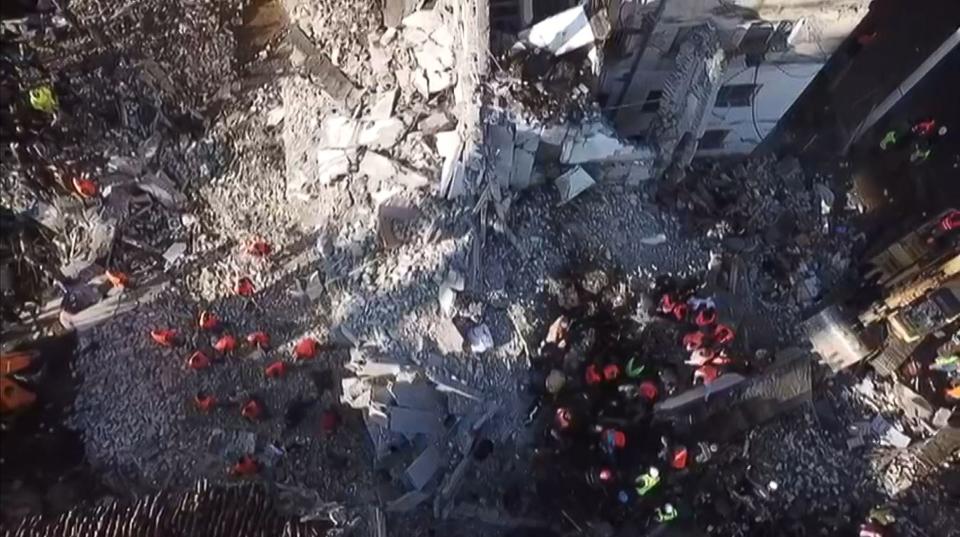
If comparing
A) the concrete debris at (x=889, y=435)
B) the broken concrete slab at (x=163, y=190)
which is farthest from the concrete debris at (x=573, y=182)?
the broken concrete slab at (x=163, y=190)

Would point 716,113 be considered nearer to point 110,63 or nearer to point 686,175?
point 686,175

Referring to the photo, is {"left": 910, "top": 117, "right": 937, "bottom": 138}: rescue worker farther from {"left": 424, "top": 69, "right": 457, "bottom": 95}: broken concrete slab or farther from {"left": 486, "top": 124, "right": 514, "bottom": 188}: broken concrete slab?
{"left": 424, "top": 69, "right": 457, "bottom": 95}: broken concrete slab

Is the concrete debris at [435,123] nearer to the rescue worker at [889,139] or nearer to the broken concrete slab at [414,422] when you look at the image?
the broken concrete slab at [414,422]

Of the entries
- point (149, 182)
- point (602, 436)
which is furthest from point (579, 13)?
point (149, 182)

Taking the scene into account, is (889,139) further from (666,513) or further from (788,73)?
(666,513)

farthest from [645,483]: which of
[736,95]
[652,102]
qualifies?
[736,95]

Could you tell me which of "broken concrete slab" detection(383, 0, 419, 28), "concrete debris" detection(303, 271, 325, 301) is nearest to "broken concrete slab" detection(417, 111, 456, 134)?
"broken concrete slab" detection(383, 0, 419, 28)
